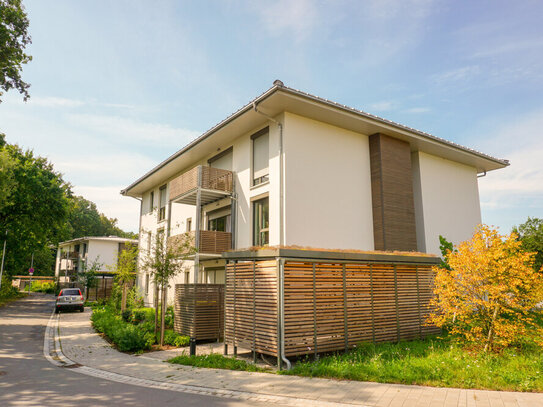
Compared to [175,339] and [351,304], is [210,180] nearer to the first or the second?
[175,339]

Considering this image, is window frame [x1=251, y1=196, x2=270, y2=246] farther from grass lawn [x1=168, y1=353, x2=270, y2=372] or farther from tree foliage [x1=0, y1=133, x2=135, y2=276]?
tree foliage [x1=0, y1=133, x2=135, y2=276]

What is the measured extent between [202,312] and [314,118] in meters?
8.25

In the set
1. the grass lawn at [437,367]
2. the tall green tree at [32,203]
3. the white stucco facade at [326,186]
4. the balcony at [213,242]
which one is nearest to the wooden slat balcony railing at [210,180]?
the balcony at [213,242]

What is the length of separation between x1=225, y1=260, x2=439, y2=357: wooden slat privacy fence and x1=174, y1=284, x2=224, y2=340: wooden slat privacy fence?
216cm

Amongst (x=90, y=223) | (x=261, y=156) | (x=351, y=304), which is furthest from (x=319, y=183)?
(x=90, y=223)

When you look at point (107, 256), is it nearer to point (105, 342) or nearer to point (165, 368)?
point (105, 342)

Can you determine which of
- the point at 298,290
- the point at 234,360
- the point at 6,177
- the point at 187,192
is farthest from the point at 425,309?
the point at 6,177

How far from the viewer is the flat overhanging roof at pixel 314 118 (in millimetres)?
13110

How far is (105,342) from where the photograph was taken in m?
13.2

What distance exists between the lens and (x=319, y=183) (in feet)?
47.3

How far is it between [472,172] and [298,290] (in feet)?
51.0

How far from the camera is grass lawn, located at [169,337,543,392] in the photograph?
21.9ft

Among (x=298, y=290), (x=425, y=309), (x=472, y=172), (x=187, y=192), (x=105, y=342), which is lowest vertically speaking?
(x=105, y=342)

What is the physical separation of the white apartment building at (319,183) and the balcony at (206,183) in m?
0.05
